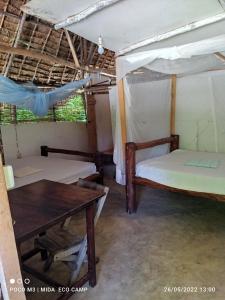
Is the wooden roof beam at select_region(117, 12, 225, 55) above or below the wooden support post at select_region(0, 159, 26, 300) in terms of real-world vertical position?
above

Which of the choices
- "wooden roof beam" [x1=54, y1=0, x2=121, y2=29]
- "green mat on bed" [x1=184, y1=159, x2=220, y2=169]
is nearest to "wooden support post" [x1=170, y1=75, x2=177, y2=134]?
"green mat on bed" [x1=184, y1=159, x2=220, y2=169]

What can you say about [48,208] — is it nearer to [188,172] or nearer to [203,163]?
[188,172]

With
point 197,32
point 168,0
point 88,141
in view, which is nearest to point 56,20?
point 168,0

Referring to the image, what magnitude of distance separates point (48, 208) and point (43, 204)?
0.28 feet

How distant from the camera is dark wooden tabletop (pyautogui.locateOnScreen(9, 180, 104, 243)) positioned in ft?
4.64

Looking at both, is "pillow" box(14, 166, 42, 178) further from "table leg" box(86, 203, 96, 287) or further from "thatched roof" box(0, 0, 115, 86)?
"table leg" box(86, 203, 96, 287)

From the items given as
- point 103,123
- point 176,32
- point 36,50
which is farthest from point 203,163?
point 36,50

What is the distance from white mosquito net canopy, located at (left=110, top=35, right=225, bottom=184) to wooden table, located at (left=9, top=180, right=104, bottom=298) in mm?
1786

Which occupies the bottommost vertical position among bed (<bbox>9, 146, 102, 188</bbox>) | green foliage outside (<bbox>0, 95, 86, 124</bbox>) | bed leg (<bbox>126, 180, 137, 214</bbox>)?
bed leg (<bbox>126, 180, 137, 214</bbox>)

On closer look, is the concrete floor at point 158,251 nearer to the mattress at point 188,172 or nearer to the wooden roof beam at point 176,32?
the mattress at point 188,172

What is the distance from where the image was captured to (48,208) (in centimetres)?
163

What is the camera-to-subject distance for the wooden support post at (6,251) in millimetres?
994

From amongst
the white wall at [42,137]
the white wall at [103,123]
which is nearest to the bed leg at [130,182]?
the white wall at [42,137]

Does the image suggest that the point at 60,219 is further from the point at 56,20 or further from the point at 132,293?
the point at 56,20
